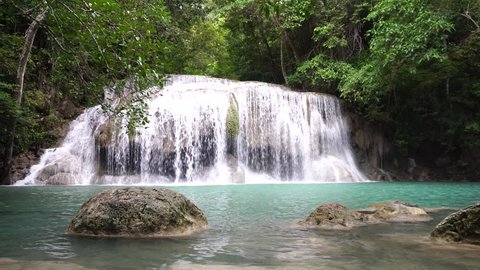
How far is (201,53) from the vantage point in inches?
1168

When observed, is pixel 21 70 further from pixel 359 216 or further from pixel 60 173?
pixel 359 216

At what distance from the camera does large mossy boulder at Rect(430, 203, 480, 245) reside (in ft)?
16.5

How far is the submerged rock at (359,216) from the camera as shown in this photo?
6582 mm

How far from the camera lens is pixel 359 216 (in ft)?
23.2

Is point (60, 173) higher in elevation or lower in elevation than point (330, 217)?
higher

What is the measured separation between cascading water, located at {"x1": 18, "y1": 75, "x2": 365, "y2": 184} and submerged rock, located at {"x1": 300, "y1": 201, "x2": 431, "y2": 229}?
1063 cm

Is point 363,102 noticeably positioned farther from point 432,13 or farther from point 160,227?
point 160,227

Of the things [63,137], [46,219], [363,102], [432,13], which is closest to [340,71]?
[363,102]

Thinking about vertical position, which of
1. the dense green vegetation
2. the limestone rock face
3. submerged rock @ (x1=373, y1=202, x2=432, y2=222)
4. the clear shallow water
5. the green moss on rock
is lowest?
the clear shallow water

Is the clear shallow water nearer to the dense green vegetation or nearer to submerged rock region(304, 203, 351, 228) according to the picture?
submerged rock region(304, 203, 351, 228)

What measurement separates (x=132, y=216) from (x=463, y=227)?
4087 mm

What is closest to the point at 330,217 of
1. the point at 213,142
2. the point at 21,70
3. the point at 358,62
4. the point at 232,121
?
the point at 21,70

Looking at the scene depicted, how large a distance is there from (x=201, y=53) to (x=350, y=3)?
10563 mm

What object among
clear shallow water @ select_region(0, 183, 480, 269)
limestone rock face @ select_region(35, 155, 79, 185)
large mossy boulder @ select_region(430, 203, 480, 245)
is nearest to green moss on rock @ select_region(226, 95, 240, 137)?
limestone rock face @ select_region(35, 155, 79, 185)
